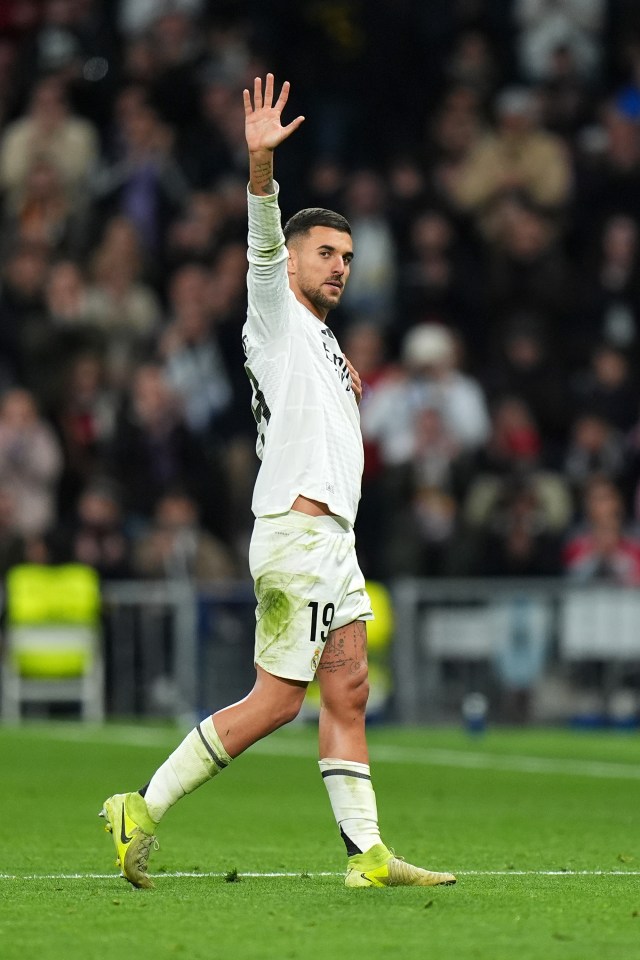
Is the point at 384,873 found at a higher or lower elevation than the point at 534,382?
lower

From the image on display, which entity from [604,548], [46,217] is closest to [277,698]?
[604,548]

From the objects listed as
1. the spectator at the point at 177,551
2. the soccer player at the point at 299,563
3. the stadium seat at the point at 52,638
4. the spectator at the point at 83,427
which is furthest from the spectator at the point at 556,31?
the soccer player at the point at 299,563

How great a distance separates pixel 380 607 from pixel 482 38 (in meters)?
7.93

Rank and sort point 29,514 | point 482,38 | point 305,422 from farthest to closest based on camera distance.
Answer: point 482,38, point 29,514, point 305,422

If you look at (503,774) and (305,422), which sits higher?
(305,422)

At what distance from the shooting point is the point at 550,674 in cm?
1791

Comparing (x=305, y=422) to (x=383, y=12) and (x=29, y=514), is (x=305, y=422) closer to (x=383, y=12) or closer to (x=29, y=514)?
(x=29, y=514)

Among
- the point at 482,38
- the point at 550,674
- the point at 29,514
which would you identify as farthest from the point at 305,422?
the point at 482,38

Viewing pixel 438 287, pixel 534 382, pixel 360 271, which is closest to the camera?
pixel 534 382

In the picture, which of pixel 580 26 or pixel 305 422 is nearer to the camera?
pixel 305 422

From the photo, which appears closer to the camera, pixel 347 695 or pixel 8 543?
pixel 347 695

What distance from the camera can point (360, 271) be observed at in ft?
69.5

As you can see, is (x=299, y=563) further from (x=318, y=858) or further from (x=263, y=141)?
(x=318, y=858)

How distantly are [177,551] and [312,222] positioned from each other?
1198cm
